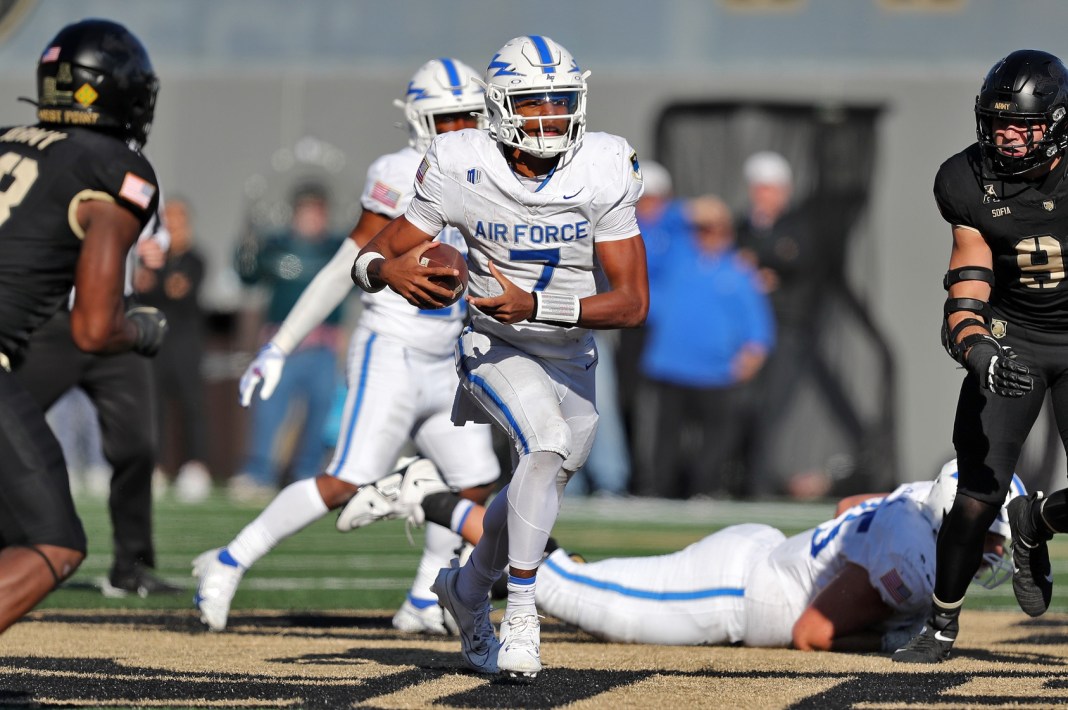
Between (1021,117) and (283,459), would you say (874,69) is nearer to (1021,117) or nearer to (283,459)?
(283,459)

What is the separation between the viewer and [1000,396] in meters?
5.74

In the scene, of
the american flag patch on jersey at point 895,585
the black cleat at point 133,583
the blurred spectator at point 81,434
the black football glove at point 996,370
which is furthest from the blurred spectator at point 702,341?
the black football glove at point 996,370

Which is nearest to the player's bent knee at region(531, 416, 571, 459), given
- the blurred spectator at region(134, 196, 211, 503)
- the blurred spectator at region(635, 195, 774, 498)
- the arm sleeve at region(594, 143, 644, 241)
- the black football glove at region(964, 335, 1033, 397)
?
the arm sleeve at region(594, 143, 644, 241)

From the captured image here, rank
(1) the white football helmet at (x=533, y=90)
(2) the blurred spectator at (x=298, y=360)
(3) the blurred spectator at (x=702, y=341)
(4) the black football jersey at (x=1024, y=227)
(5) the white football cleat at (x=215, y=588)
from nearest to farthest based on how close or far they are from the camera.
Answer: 1. (1) the white football helmet at (x=533, y=90)
2. (4) the black football jersey at (x=1024, y=227)
3. (5) the white football cleat at (x=215, y=588)
4. (3) the blurred spectator at (x=702, y=341)
5. (2) the blurred spectator at (x=298, y=360)

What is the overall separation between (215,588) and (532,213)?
210 centimetres

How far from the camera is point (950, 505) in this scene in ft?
20.4

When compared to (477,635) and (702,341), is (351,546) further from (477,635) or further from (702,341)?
(477,635)

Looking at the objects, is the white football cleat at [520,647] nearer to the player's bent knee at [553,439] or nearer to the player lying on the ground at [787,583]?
the player's bent knee at [553,439]

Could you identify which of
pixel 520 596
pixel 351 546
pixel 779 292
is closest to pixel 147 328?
pixel 520 596

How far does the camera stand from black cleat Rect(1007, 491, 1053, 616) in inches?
236

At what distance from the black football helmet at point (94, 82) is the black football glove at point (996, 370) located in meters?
2.77

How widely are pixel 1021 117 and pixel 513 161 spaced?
161 cm

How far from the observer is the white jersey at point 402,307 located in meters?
6.75

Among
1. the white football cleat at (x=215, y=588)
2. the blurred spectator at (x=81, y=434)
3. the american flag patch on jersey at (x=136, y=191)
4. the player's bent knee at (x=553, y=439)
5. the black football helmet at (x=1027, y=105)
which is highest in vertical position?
the black football helmet at (x=1027, y=105)
